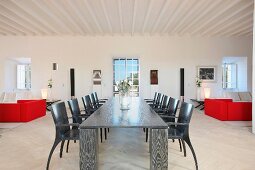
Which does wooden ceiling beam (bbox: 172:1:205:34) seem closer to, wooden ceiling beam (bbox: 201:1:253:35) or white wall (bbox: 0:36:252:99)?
wooden ceiling beam (bbox: 201:1:253:35)

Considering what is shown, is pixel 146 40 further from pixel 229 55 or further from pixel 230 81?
pixel 230 81

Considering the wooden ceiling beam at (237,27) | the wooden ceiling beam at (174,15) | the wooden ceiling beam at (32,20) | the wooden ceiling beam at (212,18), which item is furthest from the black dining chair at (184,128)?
the wooden ceiling beam at (237,27)

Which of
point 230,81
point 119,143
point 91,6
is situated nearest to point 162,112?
point 119,143

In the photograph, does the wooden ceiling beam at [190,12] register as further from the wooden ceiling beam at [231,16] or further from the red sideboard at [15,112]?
the red sideboard at [15,112]

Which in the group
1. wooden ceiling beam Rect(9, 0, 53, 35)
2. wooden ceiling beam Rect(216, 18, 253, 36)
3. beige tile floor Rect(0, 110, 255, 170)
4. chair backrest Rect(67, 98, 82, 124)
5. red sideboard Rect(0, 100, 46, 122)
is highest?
wooden ceiling beam Rect(216, 18, 253, 36)

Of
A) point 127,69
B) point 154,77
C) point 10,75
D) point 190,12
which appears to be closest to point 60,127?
point 190,12

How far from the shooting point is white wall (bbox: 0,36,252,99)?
1028cm

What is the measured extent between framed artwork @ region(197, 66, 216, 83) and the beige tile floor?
5292mm

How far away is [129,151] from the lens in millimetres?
3674

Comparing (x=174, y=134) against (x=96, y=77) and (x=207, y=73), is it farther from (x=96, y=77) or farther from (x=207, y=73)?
(x=207, y=73)

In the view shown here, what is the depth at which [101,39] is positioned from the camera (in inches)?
408

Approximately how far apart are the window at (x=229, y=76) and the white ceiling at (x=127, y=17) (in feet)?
7.38

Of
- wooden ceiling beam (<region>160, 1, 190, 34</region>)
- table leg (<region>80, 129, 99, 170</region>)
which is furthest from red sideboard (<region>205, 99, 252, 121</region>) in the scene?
table leg (<region>80, 129, 99, 170</region>)

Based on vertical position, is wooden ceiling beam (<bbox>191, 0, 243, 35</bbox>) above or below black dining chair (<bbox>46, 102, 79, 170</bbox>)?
above
